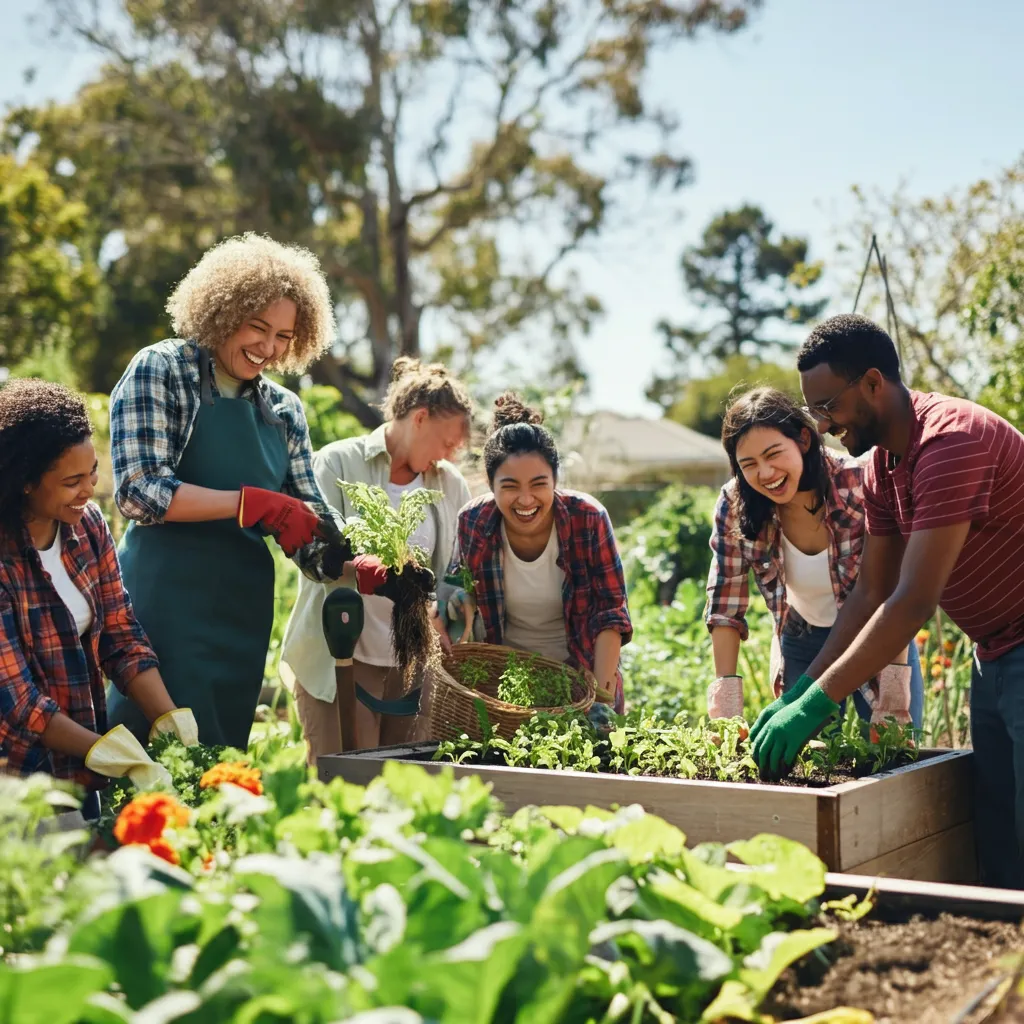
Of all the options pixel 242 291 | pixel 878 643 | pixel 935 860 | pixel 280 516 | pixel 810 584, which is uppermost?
pixel 242 291

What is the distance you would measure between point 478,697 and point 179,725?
68cm

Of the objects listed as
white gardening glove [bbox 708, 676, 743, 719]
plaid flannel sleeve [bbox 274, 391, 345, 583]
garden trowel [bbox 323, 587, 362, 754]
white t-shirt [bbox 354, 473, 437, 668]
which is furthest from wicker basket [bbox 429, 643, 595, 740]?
white t-shirt [bbox 354, 473, 437, 668]

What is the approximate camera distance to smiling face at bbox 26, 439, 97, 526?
2.39 metres

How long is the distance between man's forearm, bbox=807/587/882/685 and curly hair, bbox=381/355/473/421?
57.8 inches

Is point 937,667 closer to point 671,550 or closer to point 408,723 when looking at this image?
point 408,723

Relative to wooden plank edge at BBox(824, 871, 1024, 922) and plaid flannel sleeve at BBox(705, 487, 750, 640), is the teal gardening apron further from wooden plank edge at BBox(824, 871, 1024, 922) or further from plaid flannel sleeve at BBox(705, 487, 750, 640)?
wooden plank edge at BBox(824, 871, 1024, 922)

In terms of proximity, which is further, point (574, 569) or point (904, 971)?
point (574, 569)

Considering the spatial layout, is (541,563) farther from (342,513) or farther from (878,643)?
(878,643)

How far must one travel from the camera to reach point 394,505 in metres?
3.80

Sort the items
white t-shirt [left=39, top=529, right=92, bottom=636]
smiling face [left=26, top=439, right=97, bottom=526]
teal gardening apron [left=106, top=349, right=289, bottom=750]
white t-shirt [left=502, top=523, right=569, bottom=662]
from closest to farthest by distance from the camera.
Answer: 1. smiling face [left=26, top=439, right=97, bottom=526]
2. white t-shirt [left=39, top=529, right=92, bottom=636]
3. teal gardening apron [left=106, top=349, right=289, bottom=750]
4. white t-shirt [left=502, top=523, right=569, bottom=662]

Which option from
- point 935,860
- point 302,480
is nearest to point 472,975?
point 935,860

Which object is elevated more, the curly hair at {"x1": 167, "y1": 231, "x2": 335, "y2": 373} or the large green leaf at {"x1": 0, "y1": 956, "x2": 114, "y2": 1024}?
the curly hair at {"x1": 167, "y1": 231, "x2": 335, "y2": 373}

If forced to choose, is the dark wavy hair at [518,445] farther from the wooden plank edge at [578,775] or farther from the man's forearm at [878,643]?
the man's forearm at [878,643]

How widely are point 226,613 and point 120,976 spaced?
1965mm
